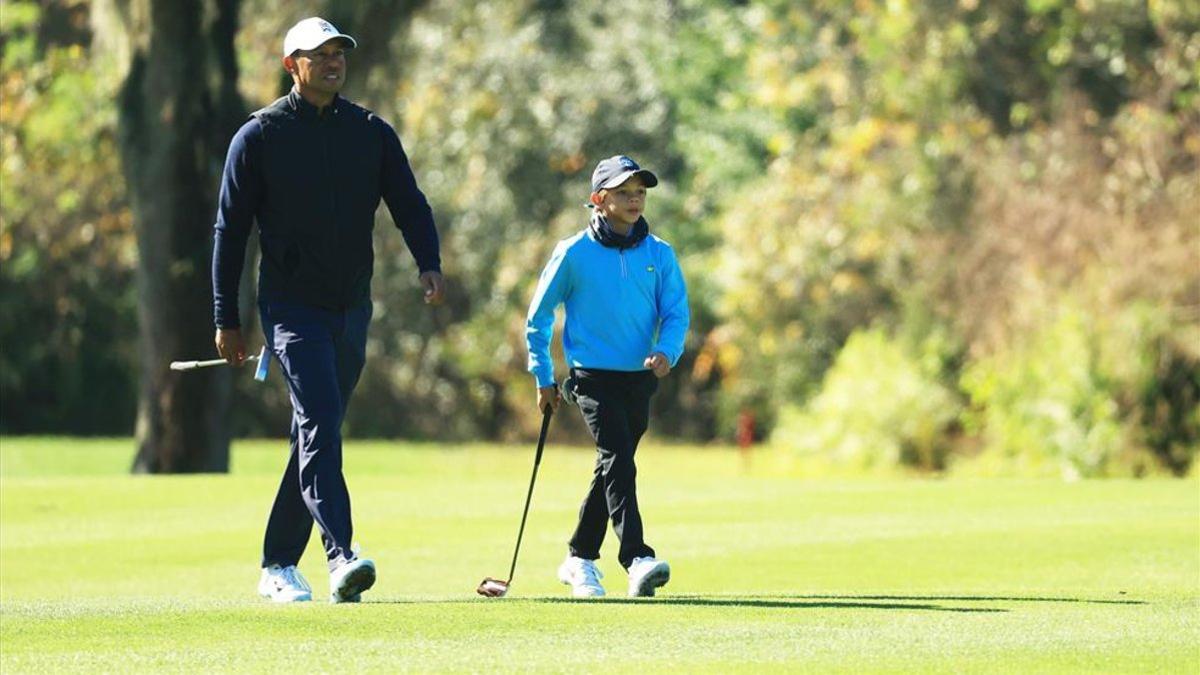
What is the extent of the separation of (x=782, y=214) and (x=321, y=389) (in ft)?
81.0

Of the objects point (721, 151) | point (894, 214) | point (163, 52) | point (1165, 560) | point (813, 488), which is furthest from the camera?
point (721, 151)

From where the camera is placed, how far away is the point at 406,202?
10195 mm

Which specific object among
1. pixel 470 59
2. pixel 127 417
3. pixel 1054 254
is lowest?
pixel 127 417

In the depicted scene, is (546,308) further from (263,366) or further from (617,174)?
(263,366)

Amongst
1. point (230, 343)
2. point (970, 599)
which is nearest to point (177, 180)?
point (230, 343)

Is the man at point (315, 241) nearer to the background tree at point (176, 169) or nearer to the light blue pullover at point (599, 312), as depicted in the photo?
the light blue pullover at point (599, 312)

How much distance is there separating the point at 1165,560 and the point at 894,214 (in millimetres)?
19612

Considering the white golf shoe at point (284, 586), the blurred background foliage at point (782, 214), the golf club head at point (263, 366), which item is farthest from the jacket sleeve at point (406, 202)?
the blurred background foliage at point (782, 214)

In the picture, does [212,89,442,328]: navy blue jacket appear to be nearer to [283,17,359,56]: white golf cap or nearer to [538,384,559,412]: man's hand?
[283,17,359,56]: white golf cap

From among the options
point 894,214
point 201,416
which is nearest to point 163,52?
point 201,416

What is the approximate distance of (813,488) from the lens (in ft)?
59.9

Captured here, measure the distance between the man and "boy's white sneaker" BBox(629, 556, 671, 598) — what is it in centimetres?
116

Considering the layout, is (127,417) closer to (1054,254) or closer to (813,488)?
(1054,254)

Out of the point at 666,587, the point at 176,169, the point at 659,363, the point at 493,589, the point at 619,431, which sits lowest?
the point at 666,587
